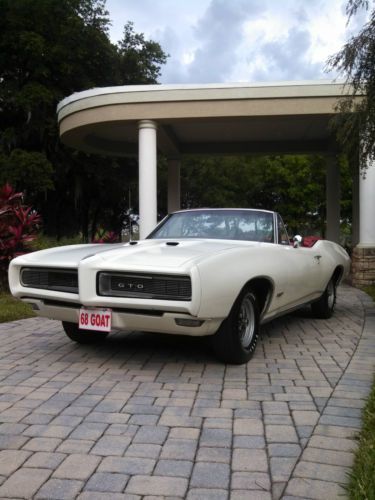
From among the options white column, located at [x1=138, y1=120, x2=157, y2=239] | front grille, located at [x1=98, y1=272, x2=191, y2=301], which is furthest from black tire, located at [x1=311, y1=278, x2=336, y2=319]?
white column, located at [x1=138, y1=120, x2=157, y2=239]

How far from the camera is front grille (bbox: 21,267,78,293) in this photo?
176 inches

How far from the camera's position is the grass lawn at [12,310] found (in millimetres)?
7296

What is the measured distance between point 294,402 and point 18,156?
804 inches

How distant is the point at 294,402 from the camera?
11.9ft

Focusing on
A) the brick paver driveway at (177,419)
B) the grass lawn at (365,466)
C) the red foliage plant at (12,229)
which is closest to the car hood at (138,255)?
the brick paver driveway at (177,419)

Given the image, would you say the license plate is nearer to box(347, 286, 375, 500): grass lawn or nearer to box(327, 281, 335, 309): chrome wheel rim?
box(347, 286, 375, 500): grass lawn

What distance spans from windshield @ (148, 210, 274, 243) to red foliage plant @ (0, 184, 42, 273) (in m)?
4.52

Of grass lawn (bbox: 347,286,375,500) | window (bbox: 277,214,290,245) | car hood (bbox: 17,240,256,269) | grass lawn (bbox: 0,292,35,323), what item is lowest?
grass lawn (bbox: 347,286,375,500)

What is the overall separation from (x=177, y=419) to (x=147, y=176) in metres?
9.96

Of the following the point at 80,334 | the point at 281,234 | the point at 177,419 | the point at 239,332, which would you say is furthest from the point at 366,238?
the point at 177,419

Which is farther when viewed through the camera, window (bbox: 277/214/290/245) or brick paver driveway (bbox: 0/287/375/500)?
window (bbox: 277/214/290/245)

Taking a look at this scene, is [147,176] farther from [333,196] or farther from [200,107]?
[333,196]

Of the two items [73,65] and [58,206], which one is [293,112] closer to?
[73,65]

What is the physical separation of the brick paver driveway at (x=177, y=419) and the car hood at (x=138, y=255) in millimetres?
938
